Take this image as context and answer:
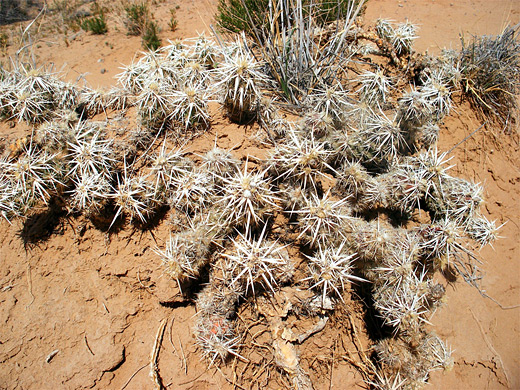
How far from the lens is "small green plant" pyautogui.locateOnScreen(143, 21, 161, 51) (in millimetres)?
7602

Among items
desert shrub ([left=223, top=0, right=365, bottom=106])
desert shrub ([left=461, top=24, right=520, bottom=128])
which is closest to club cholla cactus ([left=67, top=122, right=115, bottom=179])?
desert shrub ([left=223, top=0, right=365, bottom=106])

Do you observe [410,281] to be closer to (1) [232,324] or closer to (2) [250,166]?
(1) [232,324]

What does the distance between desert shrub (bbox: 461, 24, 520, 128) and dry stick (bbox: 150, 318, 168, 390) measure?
5.25 metres

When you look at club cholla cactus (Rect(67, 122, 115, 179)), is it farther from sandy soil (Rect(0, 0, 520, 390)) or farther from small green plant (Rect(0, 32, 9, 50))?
small green plant (Rect(0, 32, 9, 50))

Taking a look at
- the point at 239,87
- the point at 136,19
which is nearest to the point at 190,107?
the point at 239,87

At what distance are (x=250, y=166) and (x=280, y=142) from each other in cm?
43

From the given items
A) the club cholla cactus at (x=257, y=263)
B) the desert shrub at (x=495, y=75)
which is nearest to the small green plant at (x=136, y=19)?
the desert shrub at (x=495, y=75)

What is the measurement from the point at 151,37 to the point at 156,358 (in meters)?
7.74

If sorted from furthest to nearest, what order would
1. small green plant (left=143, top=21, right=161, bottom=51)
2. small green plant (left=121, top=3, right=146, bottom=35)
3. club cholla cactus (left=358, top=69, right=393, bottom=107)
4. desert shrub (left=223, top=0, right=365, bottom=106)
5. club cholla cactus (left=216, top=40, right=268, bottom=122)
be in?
small green plant (left=121, top=3, right=146, bottom=35), small green plant (left=143, top=21, right=161, bottom=51), desert shrub (left=223, top=0, right=365, bottom=106), club cholla cactus (left=358, top=69, right=393, bottom=107), club cholla cactus (left=216, top=40, right=268, bottom=122)

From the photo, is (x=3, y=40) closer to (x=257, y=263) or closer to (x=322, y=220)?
(x=257, y=263)

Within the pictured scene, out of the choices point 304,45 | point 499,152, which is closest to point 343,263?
point 304,45

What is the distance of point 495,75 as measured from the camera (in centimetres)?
450

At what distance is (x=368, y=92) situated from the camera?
3756 millimetres

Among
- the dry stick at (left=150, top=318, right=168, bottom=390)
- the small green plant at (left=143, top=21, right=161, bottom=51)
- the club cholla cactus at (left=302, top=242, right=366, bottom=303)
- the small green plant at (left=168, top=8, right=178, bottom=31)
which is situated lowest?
the dry stick at (left=150, top=318, right=168, bottom=390)
